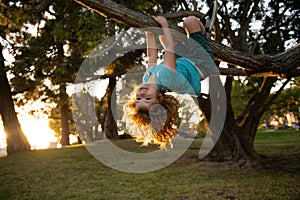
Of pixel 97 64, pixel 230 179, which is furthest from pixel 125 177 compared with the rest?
pixel 97 64

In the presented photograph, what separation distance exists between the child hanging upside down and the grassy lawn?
280cm

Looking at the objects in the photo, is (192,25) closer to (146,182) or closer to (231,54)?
(231,54)

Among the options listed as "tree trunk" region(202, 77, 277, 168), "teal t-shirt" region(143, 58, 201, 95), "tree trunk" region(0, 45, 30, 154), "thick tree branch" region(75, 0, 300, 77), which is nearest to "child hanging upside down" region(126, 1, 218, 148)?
"teal t-shirt" region(143, 58, 201, 95)

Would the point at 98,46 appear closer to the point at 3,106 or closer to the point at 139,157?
the point at 139,157

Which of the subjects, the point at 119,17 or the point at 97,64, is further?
the point at 97,64

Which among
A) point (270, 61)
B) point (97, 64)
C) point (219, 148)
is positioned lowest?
point (219, 148)

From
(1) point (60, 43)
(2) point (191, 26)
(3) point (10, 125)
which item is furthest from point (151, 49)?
(3) point (10, 125)

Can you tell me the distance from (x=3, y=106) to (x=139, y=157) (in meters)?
7.39

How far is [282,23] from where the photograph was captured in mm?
10172

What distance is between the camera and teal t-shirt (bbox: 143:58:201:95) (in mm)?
3759

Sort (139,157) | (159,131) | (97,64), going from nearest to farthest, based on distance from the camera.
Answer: (159,131)
(139,157)
(97,64)

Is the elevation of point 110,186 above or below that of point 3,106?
below

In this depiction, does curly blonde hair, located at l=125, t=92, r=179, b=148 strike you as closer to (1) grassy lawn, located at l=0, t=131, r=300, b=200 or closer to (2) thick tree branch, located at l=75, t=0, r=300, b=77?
(2) thick tree branch, located at l=75, t=0, r=300, b=77

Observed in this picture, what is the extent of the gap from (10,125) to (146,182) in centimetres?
975
